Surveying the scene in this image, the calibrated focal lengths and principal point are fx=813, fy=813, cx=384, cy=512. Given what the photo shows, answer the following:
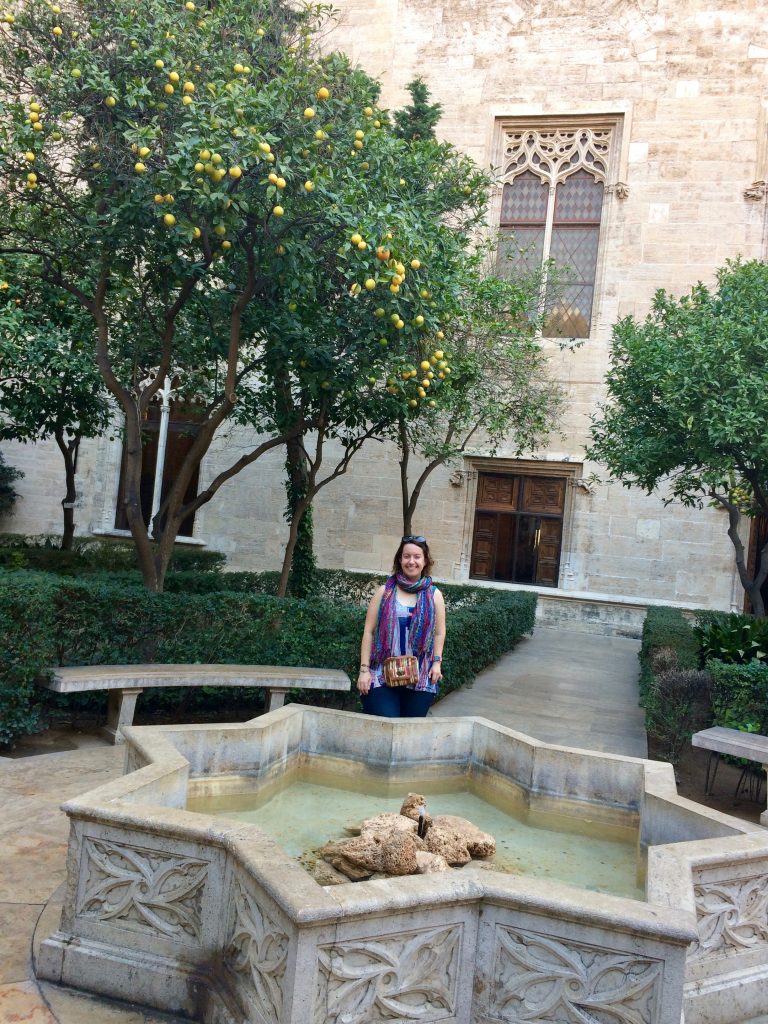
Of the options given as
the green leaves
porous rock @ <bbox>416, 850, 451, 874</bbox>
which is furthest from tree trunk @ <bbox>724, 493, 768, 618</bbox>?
porous rock @ <bbox>416, 850, 451, 874</bbox>

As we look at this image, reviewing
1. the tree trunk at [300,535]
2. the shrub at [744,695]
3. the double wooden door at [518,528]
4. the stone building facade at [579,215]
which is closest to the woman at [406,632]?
the shrub at [744,695]

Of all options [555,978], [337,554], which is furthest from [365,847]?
[337,554]

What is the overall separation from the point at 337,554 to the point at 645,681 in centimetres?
839

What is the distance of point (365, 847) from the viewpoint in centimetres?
307

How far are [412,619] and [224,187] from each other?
2.95 metres

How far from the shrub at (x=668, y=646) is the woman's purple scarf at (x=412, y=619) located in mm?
3042

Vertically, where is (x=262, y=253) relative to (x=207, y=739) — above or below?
above

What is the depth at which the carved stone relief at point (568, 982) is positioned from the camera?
2.27m

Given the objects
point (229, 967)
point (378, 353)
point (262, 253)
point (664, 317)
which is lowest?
point (229, 967)

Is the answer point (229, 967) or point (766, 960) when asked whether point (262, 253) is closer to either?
point (229, 967)

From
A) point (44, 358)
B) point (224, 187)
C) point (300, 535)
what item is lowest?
point (300, 535)

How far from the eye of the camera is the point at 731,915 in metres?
2.79

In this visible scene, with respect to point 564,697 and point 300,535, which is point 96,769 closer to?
point 564,697

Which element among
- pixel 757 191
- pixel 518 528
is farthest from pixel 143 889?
pixel 757 191
